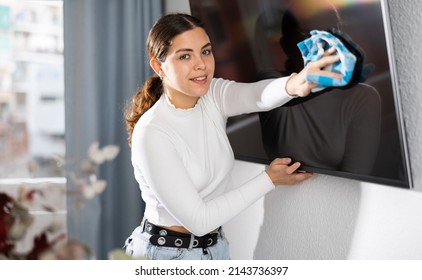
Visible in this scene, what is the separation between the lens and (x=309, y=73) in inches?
53.2

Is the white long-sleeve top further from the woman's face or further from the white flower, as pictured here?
the white flower

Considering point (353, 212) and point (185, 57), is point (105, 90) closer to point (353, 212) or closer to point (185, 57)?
point (185, 57)

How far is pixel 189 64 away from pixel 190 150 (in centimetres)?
24

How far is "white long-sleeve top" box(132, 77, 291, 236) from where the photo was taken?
1482 mm

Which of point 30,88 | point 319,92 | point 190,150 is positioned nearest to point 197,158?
point 190,150

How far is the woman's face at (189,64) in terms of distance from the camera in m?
1.54

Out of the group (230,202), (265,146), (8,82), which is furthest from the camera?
(8,82)

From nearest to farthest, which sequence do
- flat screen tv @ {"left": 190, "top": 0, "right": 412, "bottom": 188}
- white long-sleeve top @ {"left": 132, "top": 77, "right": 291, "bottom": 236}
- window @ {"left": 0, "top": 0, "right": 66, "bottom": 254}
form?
flat screen tv @ {"left": 190, "top": 0, "right": 412, "bottom": 188} < white long-sleeve top @ {"left": 132, "top": 77, "right": 291, "bottom": 236} < window @ {"left": 0, "top": 0, "right": 66, "bottom": 254}

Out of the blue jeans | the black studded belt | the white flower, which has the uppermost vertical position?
the white flower

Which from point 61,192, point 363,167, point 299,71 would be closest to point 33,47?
point 299,71

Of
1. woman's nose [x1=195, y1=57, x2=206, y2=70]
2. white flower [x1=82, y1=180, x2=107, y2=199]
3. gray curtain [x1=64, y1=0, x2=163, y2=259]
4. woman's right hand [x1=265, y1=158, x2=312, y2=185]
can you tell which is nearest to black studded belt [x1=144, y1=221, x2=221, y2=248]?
woman's right hand [x1=265, y1=158, x2=312, y2=185]

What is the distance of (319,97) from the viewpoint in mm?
1398
